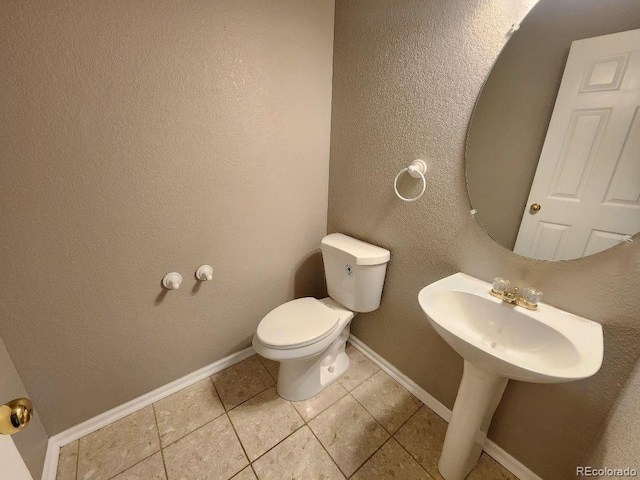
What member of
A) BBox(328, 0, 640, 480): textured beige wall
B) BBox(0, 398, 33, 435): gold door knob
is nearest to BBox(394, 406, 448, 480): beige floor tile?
BBox(328, 0, 640, 480): textured beige wall

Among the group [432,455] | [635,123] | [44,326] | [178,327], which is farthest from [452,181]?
[44,326]

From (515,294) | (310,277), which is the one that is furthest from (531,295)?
(310,277)

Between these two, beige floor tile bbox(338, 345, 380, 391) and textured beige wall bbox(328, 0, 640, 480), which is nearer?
textured beige wall bbox(328, 0, 640, 480)

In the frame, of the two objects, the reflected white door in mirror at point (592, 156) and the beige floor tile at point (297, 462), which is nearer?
the reflected white door in mirror at point (592, 156)

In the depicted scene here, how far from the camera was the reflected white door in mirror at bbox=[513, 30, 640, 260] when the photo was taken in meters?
0.73

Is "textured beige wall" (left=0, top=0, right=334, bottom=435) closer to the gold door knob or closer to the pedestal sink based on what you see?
the gold door knob

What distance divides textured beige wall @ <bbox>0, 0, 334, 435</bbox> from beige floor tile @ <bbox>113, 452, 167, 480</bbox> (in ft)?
1.08

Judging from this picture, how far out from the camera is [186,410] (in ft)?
4.41

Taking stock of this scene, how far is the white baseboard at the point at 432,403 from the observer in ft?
3.58

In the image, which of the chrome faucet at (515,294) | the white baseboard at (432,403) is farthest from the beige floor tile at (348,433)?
the chrome faucet at (515,294)

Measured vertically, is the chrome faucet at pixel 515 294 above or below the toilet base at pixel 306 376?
above

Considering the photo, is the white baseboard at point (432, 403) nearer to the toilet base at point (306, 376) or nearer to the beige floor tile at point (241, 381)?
the toilet base at point (306, 376)

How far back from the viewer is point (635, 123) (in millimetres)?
718

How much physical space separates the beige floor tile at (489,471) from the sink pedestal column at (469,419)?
28 mm
